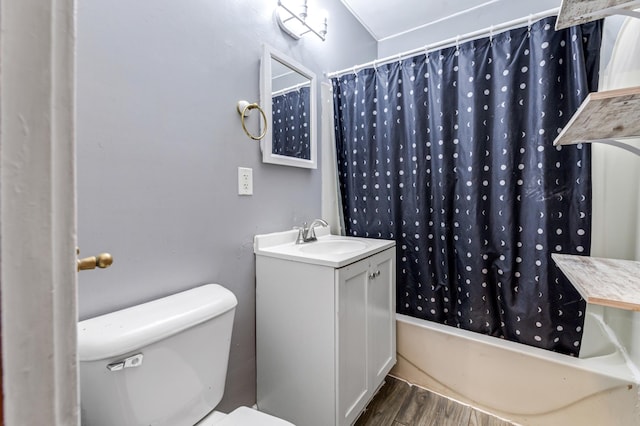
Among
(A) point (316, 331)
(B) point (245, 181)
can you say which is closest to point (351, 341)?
(A) point (316, 331)

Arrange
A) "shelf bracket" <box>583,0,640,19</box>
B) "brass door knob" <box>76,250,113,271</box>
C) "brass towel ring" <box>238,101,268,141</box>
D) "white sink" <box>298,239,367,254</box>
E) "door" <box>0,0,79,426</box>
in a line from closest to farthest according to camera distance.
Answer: "door" <box>0,0,79,426</box>, "brass door knob" <box>76,250,113,271</box>, "shelf bracket" <box>583,0,640,19</box>, "brass towel ring" <box>238,101,268,141</box>, "white sink" <box>298,239,367,254</box>

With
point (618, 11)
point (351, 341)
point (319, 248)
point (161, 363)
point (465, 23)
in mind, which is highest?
point (465, 23)

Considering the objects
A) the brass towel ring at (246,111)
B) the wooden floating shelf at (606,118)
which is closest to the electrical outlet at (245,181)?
the brass towel ring at (246,111)

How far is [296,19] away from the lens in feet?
4.90

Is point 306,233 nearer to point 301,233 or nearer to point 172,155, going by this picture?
point 301,233

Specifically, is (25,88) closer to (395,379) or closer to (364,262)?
(364,262)

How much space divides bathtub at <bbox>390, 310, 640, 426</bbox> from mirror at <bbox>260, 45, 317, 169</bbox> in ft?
3.94

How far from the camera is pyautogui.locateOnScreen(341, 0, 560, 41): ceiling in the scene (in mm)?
1886

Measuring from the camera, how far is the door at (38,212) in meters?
0.21

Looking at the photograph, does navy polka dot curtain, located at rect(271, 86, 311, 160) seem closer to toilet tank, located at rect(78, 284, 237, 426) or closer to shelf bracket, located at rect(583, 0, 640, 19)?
toilet tank, located at rect(78, 284, 237, 426)

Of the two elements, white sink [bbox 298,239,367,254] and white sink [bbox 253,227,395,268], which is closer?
white sink [bbox 253,227,395,268]

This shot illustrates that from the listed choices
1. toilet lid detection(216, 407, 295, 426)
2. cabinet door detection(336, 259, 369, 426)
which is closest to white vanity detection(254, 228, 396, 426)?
cabinet door detection(336, 259, 369, 426)

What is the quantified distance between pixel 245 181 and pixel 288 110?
0.51 meters

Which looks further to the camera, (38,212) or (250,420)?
(250,420)
